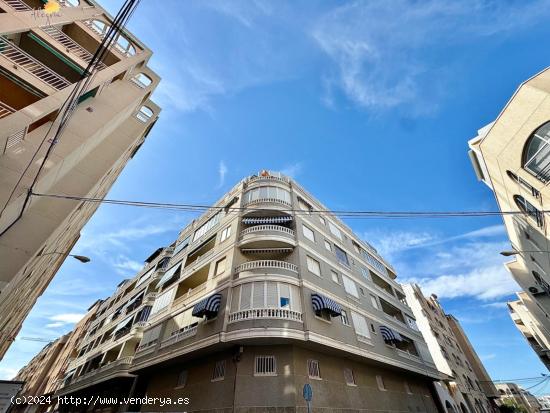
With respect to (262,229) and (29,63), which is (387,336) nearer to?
(262,229)

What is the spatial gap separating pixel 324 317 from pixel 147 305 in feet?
51.9

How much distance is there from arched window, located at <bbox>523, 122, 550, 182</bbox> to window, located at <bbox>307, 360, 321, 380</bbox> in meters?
15.5

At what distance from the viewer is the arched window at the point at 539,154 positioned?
496 inches

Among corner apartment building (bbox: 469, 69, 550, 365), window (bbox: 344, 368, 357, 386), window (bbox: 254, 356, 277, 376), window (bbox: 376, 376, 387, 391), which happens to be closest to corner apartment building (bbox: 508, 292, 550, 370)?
corner apartment building (bbox: 469, 69, 550, 365)

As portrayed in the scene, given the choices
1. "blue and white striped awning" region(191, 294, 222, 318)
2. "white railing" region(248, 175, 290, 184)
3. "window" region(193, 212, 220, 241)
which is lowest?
"blue and white striped awning" region(191, 294, 222, 318)

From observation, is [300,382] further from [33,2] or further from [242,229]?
[33,2]

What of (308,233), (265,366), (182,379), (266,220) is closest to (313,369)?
(265,366)

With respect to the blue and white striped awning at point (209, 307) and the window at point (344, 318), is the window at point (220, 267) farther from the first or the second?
the window at point (344, 318)

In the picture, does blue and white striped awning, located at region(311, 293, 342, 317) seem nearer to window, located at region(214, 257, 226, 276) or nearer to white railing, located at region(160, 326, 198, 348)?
window, located at region(214, 257, 226, 276)

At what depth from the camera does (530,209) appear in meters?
15.7

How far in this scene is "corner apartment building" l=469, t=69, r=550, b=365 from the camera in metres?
12.6

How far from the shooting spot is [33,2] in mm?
10008

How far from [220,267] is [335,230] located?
12.1 metres

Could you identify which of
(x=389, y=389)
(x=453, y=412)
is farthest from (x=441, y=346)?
(x=389, y=389)
